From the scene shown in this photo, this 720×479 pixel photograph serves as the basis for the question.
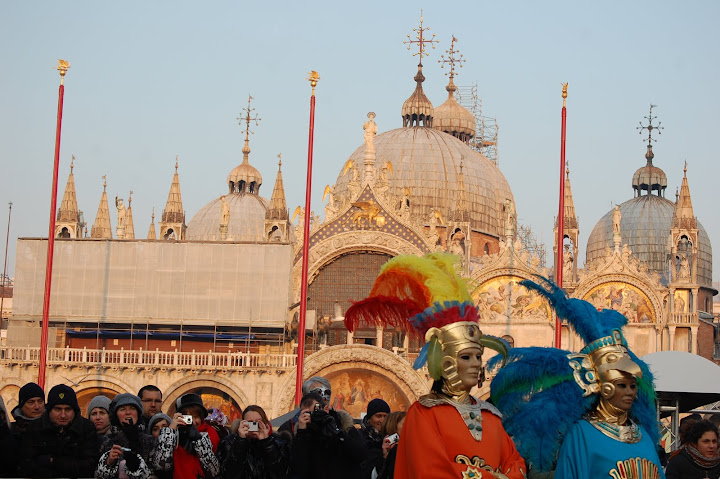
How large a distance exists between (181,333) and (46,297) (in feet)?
27.2

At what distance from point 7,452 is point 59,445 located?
0.50 m

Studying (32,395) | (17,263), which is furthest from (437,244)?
(32,395)

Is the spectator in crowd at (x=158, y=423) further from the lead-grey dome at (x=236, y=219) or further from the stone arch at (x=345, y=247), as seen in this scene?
the lead-grey dome at (x=236, y=219)

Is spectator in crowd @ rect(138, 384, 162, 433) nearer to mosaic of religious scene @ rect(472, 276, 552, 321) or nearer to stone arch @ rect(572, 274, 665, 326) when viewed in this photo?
mosaic of religious scene @ rect(472, 276, 552, 321)

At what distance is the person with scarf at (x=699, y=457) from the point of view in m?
9.40

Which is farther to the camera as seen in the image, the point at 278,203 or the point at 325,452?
the point at 278,203

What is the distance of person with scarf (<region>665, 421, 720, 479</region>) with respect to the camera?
9398 millimetres

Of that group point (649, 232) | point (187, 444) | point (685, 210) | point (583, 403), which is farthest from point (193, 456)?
point (649, 232)

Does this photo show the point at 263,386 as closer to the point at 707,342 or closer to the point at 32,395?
the point at 707,342

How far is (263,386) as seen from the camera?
35625 mm

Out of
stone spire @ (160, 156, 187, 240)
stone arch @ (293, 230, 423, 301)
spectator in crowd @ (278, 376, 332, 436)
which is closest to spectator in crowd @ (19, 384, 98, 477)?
spectator in crowd @ (278, 376, 332, 436)

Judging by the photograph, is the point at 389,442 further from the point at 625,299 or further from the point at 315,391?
the point at 625,299

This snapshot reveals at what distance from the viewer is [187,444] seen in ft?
29.3

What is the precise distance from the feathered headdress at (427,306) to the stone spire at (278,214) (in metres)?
35.7
